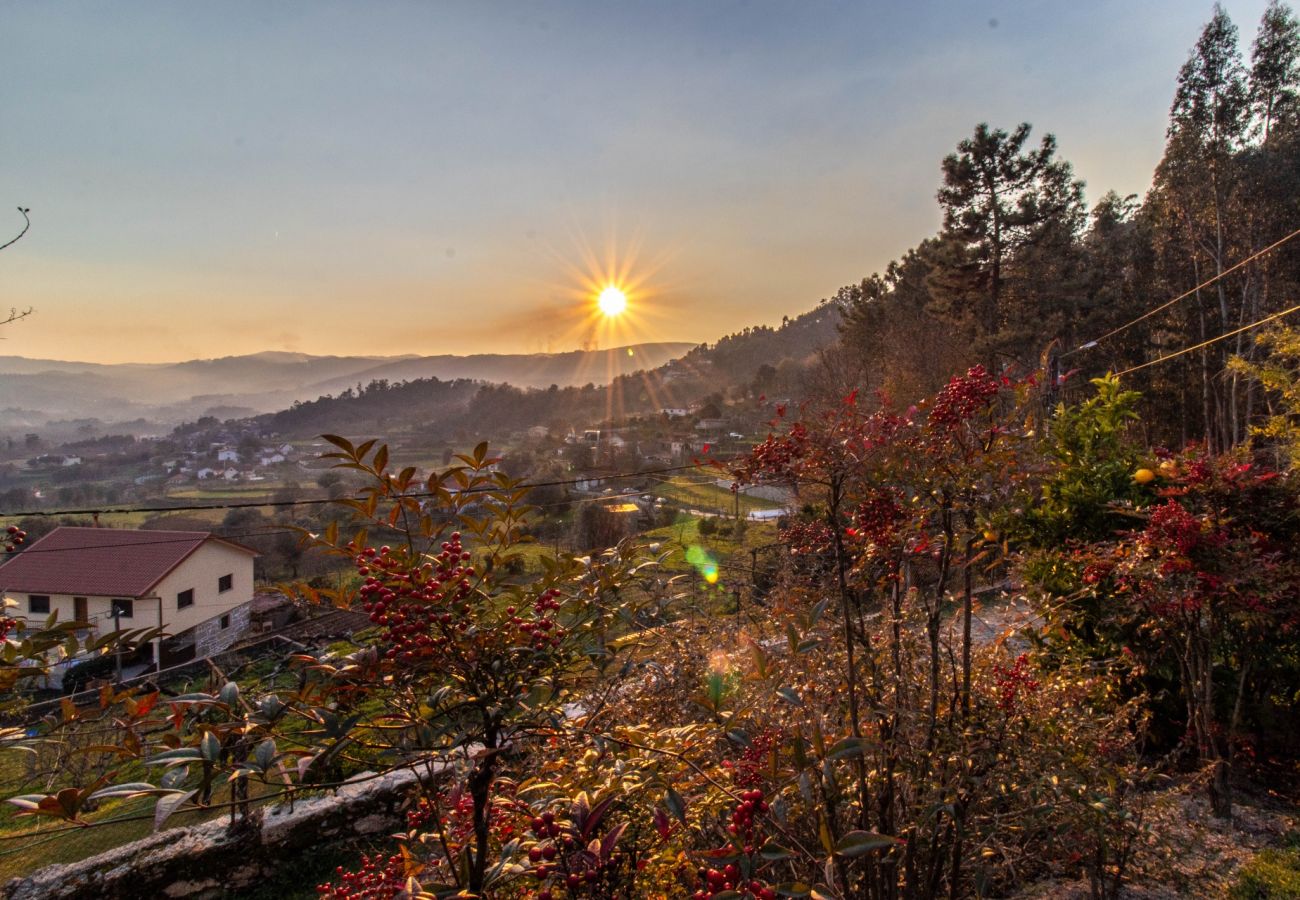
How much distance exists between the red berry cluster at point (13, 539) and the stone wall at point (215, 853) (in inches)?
123

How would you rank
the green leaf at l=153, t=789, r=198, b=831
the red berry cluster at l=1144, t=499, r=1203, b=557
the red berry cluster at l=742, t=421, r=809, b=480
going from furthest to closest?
the red berry cluster at l=1144, t=499, r=1203, b=557
the red berry cluster at l=742, t=421, r=809, b=480
the green leaf at l=153, t=789, r=198, b=831

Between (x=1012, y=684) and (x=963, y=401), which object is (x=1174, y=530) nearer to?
(x=1012, y=684)

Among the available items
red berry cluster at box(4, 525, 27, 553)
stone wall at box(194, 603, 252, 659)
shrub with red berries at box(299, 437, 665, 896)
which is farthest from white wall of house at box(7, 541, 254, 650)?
shrub with red berries at box(299, 437, 665, 896)

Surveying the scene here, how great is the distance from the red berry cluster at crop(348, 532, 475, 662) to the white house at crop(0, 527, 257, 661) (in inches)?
730

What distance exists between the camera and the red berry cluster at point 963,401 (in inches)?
86.7

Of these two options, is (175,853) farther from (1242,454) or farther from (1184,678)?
(1242,454)

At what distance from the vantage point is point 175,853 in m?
4.55

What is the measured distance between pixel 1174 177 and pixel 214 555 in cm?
3101

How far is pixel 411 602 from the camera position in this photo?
1.33m

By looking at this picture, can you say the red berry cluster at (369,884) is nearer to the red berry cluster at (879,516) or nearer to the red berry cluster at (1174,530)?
the red berry cluster at (879,516)

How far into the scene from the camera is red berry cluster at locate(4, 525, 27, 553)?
2.05m

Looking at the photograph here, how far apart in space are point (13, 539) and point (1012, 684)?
3.72 metres

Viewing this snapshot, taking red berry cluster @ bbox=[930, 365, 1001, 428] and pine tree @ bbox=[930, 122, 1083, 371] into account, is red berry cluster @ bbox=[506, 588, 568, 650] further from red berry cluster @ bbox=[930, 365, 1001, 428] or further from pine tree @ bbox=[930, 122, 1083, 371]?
pine tree @ bbox=[930, 122, 1083, 371]

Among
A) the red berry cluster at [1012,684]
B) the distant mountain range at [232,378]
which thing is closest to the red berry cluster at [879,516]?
the red berry cluster at [1012,684]
